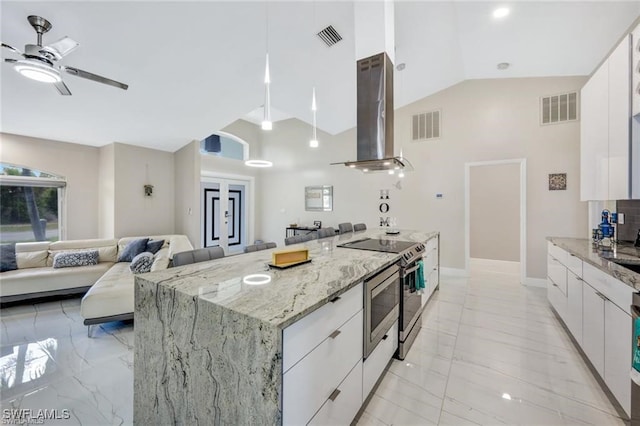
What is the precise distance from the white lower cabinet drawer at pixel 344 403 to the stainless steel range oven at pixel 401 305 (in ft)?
0.53

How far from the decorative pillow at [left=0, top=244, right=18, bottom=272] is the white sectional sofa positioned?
0.25 ft

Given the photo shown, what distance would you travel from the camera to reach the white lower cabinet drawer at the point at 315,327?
3.27ft

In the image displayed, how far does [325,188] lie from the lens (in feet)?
21.7

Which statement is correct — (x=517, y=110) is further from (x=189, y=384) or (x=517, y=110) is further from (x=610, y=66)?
(x=189, y=384)

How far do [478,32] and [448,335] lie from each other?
386 cm

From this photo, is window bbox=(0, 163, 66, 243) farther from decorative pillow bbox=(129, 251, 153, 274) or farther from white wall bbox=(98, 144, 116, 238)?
decorative pillow bbox=(129, 251, 153, 274)

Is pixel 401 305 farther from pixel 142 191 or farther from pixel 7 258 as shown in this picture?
pixel 142 191

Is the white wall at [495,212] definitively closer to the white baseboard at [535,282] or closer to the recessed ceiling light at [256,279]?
the white baseboard at [535,282]

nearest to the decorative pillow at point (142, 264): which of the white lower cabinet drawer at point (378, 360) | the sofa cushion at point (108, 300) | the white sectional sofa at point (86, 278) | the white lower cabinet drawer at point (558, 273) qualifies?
the white sectional sofa at point (86, 278)

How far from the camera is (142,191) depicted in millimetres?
5262

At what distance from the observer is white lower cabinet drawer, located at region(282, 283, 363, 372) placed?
1.00 metres

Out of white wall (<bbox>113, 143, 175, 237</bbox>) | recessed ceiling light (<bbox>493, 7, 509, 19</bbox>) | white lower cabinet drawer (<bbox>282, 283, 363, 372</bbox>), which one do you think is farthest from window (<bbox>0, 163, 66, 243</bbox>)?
recessed ceiling light (<bbox>493, 7, 509, 19</bbox>)

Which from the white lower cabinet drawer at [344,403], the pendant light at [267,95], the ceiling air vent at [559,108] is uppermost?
the ceiling air vent at [559,108]

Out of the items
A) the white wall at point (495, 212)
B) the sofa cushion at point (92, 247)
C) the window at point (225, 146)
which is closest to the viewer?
the sofa cushion at point (92, 247)
